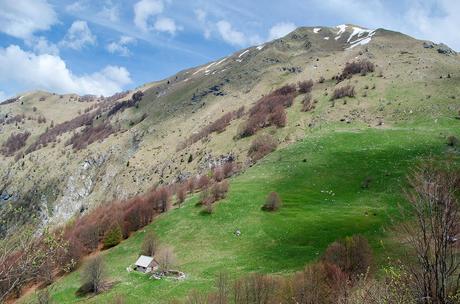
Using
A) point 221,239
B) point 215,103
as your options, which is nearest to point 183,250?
point 221,239

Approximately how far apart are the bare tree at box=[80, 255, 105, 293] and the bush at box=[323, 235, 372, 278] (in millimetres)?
27996

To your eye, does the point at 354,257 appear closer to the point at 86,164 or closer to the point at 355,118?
the point at 355,118

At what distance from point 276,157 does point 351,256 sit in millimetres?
44532

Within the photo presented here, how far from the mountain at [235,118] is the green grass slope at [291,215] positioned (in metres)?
10.6

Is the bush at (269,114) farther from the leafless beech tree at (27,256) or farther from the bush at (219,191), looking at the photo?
the leafless beech tree at (27,256)

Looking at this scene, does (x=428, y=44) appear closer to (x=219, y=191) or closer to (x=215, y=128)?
(x=215, y=128)

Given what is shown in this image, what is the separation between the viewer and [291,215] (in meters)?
56.3

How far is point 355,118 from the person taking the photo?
8838cm

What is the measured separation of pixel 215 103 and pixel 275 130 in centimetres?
5916

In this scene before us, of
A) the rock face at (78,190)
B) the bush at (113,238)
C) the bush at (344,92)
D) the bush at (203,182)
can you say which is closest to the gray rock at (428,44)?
the bush at (344,92)

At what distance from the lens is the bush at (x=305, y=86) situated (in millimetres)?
113125

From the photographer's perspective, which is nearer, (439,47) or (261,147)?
(261,147)

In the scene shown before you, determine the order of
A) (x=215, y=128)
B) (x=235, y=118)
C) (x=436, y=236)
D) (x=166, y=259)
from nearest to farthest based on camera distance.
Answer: (x=436, y=236), (x=166, y=259), (x=215, y=128), (x=235, y=118)

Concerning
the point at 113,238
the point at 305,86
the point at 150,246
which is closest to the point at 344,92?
the point at 305,86
